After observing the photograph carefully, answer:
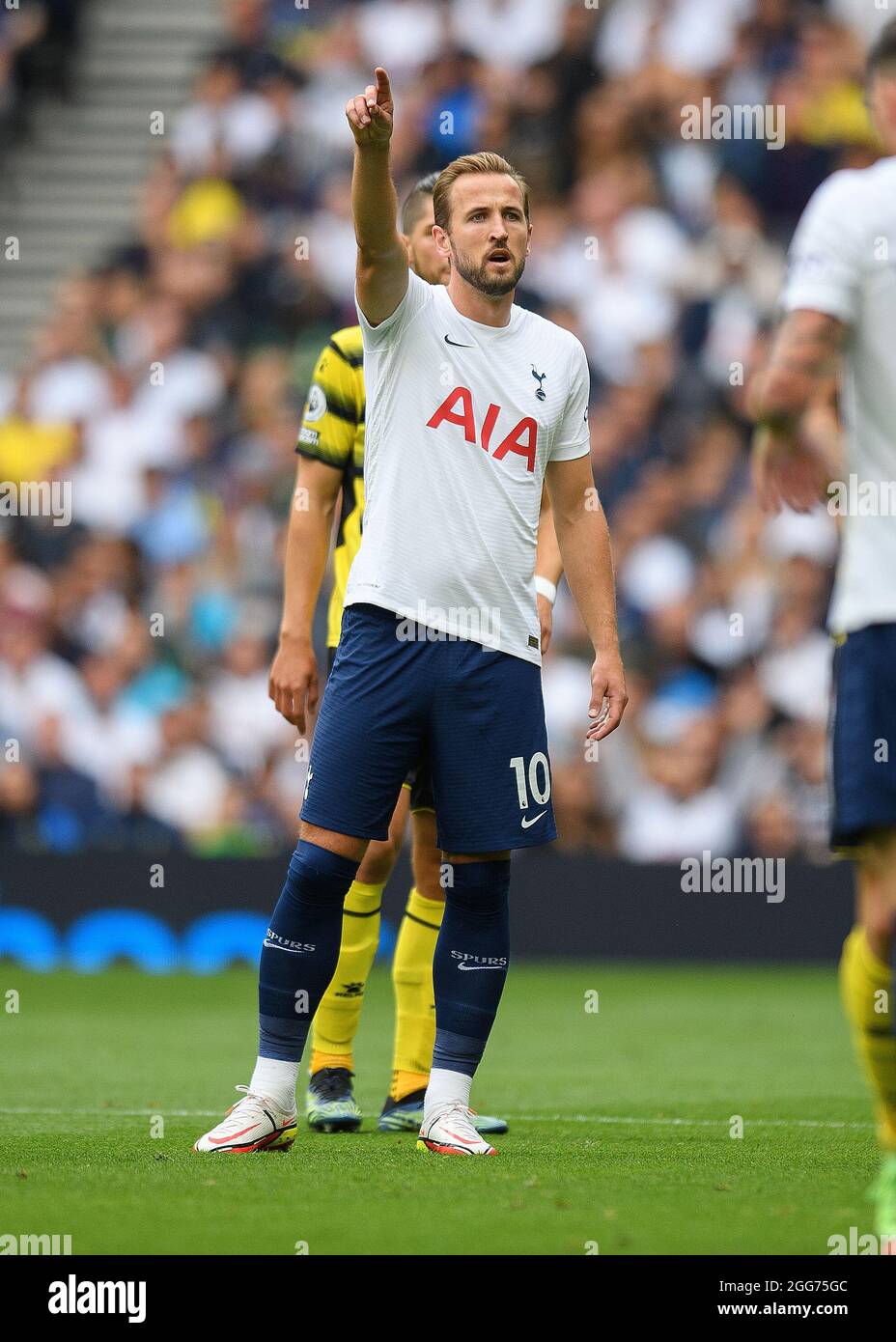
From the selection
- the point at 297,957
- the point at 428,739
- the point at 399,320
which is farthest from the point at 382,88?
the point at 297,957

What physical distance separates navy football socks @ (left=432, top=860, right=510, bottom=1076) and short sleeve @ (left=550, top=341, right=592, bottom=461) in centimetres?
109

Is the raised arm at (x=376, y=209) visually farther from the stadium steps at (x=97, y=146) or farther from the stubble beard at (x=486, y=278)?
the stadium steps at (x=97, y=146)

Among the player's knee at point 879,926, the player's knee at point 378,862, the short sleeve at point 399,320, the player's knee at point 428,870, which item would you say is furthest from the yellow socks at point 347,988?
the player's knee at point 879,926

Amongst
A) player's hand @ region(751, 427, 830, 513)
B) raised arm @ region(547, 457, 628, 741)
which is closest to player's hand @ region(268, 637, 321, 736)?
raised arm @ region(547, 457, 628, 741)

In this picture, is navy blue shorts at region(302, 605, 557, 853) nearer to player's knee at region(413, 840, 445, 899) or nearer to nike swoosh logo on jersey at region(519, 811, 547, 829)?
nike swoosh logo on jersey at region(519, 811, 547, 829)

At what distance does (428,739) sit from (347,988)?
1.26 m

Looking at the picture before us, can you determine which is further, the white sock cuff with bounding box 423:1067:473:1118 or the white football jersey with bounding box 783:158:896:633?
the white sock cuff with bounding box 423:1067:473:1118

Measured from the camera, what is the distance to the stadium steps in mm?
18234

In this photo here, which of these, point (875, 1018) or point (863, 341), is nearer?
point (863, 341)

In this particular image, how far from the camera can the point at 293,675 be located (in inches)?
233

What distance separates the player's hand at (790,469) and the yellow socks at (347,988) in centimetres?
270

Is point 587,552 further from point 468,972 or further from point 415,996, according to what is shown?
point 415,996
